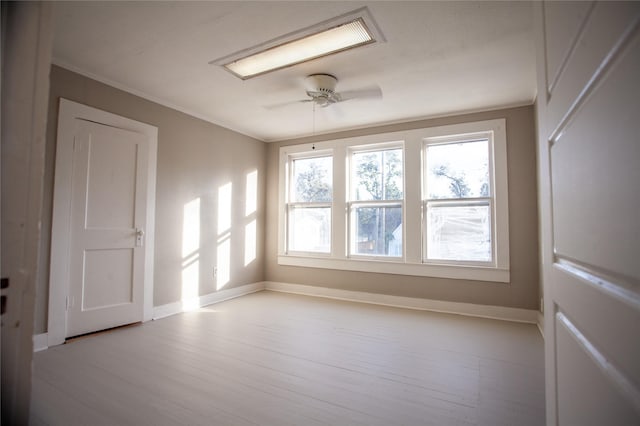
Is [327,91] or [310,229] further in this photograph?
[310,229]

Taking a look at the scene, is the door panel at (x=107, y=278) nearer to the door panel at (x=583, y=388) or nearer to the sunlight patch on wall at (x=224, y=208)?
the sunlight patch on wall at (x=224, y=208)

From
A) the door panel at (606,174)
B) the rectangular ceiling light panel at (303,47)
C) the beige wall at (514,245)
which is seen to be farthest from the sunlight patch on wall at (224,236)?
the door panel at (606,174)

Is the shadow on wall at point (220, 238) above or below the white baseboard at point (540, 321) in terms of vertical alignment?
above

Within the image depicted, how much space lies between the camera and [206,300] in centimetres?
441

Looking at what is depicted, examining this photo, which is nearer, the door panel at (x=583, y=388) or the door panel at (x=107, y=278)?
the door panel at (x=583, y=388)

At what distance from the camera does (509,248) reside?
3.84 metres

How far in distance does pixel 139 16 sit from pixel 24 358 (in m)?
2.59

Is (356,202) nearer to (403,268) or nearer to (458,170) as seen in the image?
(403,268)

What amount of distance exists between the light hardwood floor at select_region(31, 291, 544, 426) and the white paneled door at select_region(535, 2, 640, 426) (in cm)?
113

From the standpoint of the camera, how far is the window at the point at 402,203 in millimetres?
4016

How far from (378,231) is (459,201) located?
3.90ft

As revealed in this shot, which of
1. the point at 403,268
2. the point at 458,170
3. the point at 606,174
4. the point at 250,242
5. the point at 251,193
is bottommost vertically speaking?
the point at 403,268

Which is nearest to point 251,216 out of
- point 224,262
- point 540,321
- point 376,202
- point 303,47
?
point 224,262

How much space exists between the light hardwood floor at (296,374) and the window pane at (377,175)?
1.86m
